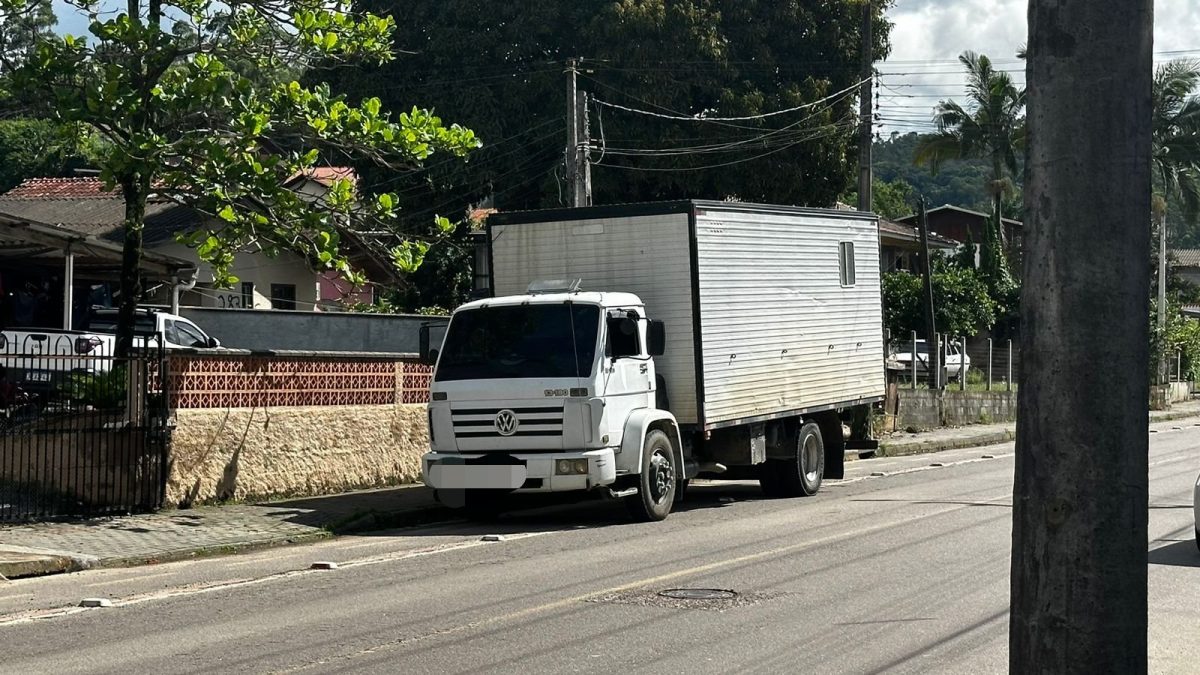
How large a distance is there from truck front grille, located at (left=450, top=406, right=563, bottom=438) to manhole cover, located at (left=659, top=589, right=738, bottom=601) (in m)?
4.59

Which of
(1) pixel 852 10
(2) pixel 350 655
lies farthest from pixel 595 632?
(1) pixel 852 10

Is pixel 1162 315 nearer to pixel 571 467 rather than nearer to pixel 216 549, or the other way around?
pixel 571 467

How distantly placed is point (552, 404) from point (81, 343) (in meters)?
8.14

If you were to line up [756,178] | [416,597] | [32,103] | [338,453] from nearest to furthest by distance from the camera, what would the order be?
[416,597]
[32,103]
[338,453]
[756,178]

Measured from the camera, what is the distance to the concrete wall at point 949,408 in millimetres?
34500

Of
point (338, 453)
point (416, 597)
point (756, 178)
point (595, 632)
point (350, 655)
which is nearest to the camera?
point (350, 655)

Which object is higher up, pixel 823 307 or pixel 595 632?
pixel 823 307

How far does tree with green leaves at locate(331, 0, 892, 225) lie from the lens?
38.0 metres

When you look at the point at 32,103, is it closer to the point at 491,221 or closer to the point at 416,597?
the point at 491,221

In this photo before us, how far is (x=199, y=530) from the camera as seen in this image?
1459cm

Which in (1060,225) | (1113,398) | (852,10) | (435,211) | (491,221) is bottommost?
(1113,398)

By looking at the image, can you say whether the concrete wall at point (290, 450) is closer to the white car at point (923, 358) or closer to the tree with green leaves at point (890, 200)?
the white car at point (923, 358)

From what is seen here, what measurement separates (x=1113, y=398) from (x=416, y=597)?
7.56 meters

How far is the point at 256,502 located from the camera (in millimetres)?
17000
